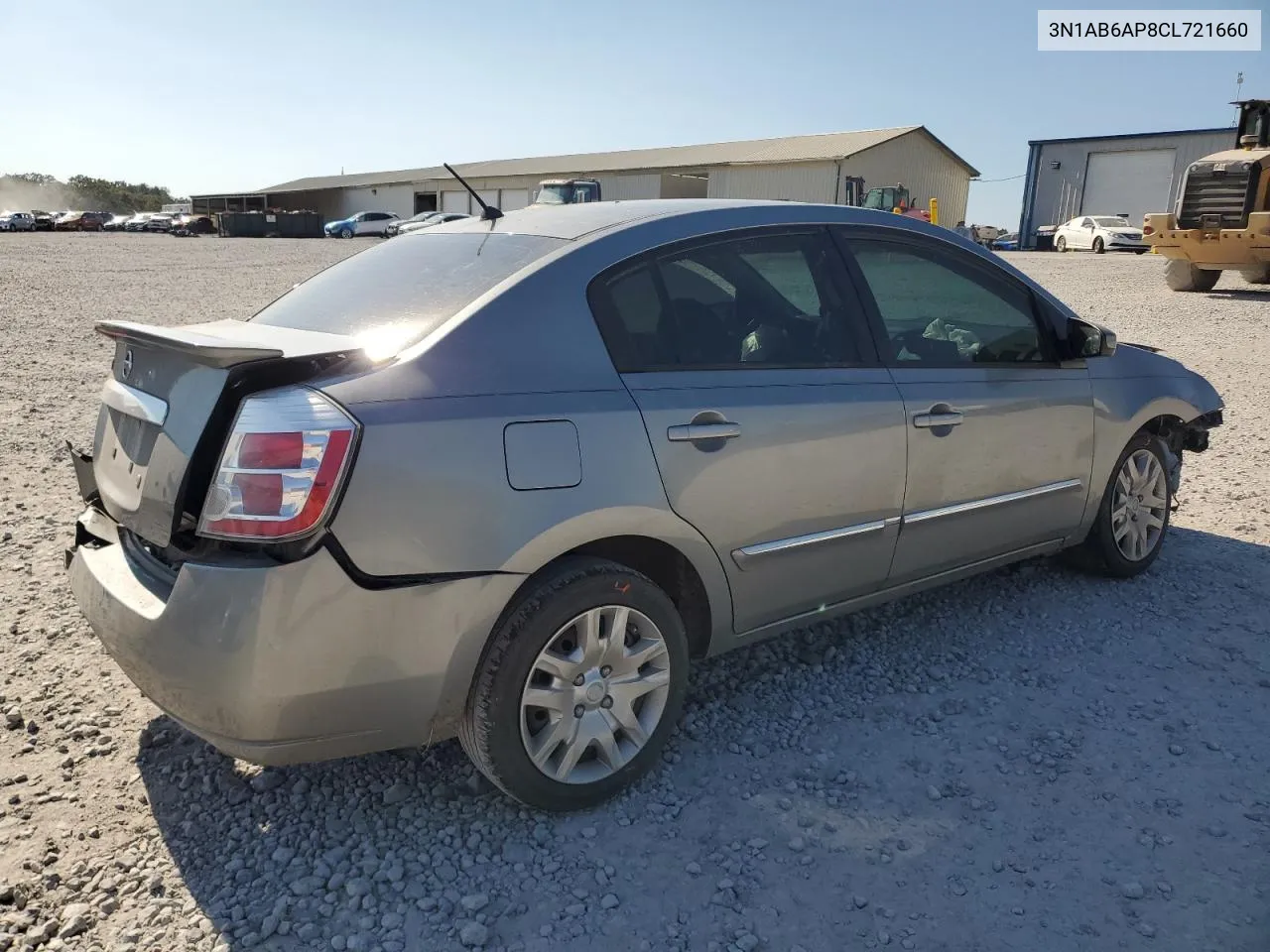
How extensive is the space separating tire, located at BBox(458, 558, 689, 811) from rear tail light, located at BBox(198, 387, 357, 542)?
614 millimetres

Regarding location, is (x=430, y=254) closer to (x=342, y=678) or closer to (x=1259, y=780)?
(x=342, y=678)

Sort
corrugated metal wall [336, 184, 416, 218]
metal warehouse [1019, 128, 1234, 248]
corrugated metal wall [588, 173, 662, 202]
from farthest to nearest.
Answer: corrugated metal wall [336, 184, 416, 218] < corrugated metal wall [588, 173, 662, 202] < metal warehouse [1019, 128, 1234, 248]

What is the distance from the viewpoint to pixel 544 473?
2541 millimetres

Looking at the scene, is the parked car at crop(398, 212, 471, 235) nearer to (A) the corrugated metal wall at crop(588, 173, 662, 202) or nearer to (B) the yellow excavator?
(A) the corrugated metal wall at crop(588, 173, 662, 202)

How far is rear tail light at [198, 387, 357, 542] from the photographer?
226cm

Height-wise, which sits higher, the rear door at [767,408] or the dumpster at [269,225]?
the dumpster at [269,225]

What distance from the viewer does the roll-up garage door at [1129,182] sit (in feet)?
128

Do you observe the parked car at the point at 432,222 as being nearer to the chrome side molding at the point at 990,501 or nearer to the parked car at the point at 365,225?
the chrome side molding at the point at 990,501

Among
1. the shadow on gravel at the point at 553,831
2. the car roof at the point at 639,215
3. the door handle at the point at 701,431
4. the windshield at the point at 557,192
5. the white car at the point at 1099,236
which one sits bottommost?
the shadow on gravel at the point at 553,831

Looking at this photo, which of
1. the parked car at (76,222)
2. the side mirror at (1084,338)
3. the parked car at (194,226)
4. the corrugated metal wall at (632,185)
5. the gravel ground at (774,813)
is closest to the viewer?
the gravel ground at (774,813)

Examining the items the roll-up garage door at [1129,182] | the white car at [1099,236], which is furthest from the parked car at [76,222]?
the roll-up garage door at [1129,182]

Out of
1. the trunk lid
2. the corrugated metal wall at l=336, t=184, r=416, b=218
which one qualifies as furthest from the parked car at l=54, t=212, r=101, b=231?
the trunk lid

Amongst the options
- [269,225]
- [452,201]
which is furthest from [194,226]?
[452,201]

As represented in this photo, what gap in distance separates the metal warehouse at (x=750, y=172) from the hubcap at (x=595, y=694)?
106 feet
